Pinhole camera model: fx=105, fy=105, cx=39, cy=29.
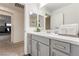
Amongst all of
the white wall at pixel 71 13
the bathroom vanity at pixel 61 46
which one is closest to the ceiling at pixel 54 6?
the white wall at pixel 71 13

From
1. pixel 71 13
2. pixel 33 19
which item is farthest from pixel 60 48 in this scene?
pixel 33 19

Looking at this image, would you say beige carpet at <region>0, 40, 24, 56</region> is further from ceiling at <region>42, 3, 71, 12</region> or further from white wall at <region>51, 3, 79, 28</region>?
white wall at <region>51, 3, 79, 28</region>

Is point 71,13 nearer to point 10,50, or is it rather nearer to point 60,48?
point 60,48

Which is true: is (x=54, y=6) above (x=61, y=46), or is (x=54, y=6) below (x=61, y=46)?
above

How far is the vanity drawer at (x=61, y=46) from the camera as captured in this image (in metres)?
1.18

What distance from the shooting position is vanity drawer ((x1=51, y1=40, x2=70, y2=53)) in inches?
46.5

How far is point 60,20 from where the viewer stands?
1.77 m

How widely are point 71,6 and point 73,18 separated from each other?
0.19m

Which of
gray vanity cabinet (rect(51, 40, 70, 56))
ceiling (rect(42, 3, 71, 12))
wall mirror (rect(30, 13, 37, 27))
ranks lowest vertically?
gray vanity cabinet (rect(51, 40, 70, 56))

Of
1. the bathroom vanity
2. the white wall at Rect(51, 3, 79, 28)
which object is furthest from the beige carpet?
the white wall at Rect(51, 3, 79, 28)

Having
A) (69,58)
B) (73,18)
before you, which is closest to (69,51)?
(69,58)

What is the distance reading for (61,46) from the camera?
1281 millimetres

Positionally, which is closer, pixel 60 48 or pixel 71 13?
pixel 60 48

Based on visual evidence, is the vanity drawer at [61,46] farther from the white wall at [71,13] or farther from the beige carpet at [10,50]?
the beige carpet at [10,50]
